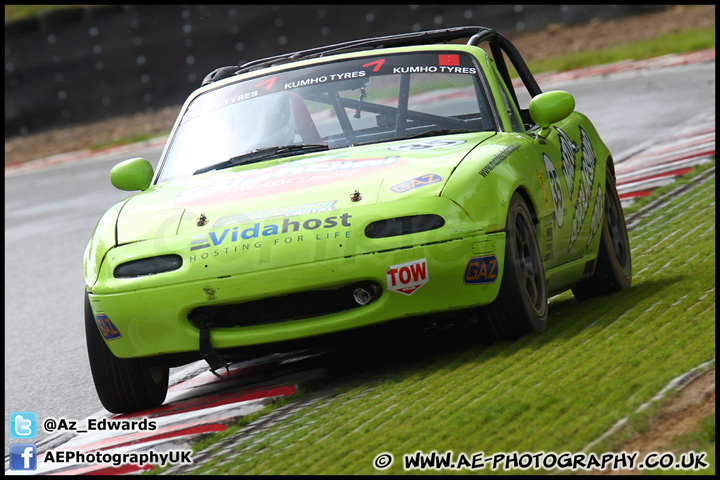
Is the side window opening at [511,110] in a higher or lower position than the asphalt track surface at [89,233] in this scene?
higher

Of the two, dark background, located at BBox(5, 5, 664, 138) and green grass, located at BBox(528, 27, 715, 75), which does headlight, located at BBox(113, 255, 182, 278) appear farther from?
dark background, located at BBox(5, 5, 664, 138)

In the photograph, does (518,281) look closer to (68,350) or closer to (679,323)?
(679,323)

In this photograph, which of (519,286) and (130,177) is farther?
(130,177)

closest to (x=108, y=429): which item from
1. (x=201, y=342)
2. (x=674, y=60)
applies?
(x=201, y=342)

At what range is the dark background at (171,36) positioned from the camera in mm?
22875

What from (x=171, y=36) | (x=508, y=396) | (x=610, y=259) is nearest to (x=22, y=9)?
(x=171, y=36)

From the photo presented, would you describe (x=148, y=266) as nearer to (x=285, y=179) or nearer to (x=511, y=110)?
(x=285, y=179)

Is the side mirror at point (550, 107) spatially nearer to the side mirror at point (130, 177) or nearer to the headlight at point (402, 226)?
the headlight at point (402, 226)

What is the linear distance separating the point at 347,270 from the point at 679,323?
132 cm

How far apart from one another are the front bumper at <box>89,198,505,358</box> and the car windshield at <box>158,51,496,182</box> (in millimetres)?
1252

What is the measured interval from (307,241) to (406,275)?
16.2 inches

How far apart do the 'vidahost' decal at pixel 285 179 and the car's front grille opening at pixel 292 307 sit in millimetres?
494

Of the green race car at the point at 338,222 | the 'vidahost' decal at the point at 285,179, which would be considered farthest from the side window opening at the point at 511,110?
the 'vidahost' decal at the point at 285,179

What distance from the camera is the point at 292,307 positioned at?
4.92 metres
